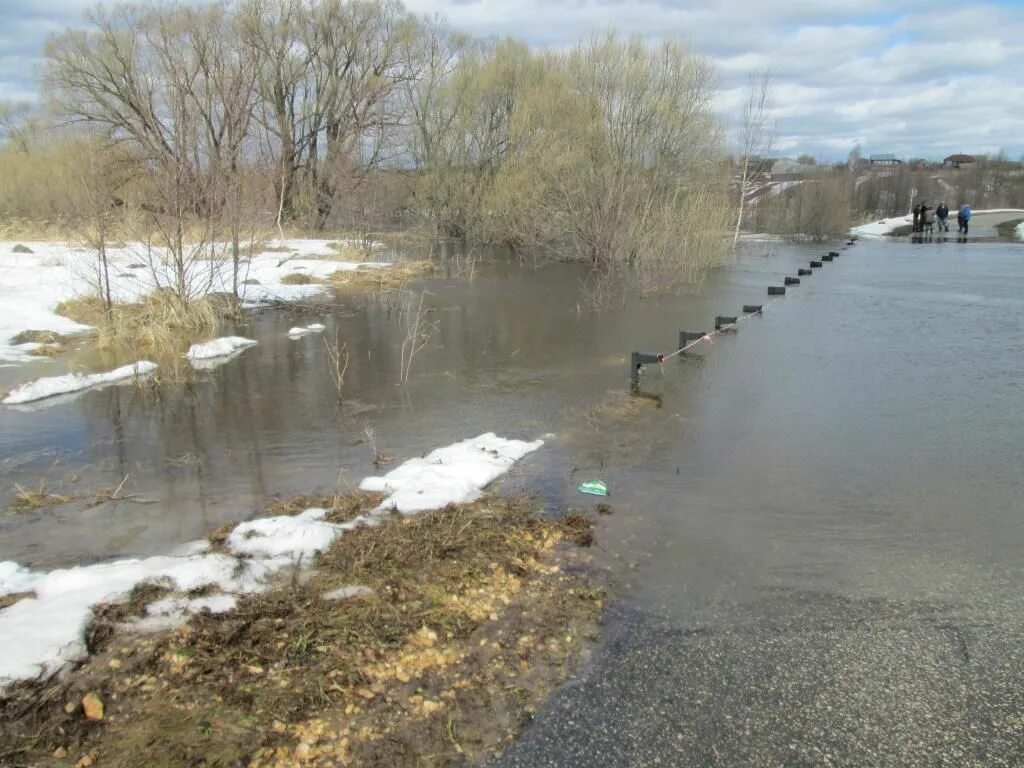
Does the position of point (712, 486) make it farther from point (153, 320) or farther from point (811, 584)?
point (153, 320)

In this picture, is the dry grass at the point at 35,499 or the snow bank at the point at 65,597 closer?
the snow bank at the point at 65,597

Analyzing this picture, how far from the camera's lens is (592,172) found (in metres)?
19.6

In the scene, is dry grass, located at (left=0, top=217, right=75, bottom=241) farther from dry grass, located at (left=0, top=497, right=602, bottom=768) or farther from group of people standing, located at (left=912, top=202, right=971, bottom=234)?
group of people standing, located at (left=912, top=202, right=971, bottom=234)

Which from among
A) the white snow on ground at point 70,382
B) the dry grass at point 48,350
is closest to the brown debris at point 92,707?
the white snow on ground at point 70,382

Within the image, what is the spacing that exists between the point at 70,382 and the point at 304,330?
4055mm

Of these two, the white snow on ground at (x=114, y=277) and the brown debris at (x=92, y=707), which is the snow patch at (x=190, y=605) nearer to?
the brown debris at (x=92, y=707)

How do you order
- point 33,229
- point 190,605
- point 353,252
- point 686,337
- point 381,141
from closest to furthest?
point 190,605
point 686,337
point 353,252
point 33,229
point 381,141

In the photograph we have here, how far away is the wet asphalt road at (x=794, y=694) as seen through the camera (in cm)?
285

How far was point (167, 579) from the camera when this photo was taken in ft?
12.6

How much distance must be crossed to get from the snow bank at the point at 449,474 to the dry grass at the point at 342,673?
2.83 ft

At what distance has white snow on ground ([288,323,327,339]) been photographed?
11748 millimetres

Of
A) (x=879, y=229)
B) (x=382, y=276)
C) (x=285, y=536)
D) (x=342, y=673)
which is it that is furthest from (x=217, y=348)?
(x=879, y=229)

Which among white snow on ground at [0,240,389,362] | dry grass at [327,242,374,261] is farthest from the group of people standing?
white snow on ground at [0,240,389,362]

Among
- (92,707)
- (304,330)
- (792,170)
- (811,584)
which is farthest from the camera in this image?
(792,170)
